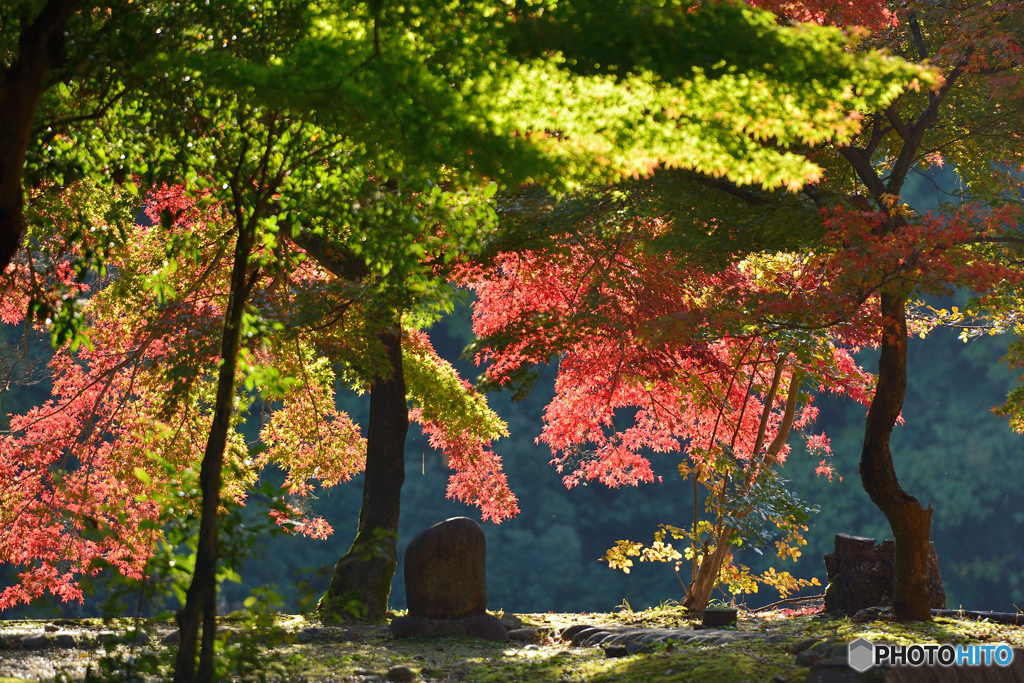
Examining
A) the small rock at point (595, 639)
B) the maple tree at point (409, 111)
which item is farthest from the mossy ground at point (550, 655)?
the maple tree at point (409, 111)

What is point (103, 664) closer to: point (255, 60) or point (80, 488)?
point (255, 60)

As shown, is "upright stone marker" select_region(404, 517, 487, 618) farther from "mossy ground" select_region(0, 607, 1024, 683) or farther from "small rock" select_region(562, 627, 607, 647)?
"small rock" select_region(562, 627, 607, 647)

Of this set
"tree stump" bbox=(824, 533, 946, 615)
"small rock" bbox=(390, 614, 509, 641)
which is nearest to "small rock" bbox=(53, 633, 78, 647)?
"small rock" bbox=(390, 614, 509, 641)

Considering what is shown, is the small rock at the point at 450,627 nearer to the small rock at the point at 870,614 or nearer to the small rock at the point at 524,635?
the small rock at the point at 524,635

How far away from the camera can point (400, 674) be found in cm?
529

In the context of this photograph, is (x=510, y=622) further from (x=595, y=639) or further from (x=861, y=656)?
(x=861, y=656)

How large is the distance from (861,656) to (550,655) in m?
3.14

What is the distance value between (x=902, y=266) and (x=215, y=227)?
231 inches

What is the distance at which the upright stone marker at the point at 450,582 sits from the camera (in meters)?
7.73

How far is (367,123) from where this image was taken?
3545 millimetres

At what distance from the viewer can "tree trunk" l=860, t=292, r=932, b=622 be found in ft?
23.6

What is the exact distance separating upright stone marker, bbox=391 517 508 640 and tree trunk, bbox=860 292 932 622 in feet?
11.6

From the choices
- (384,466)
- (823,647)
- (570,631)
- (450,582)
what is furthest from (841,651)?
(384,466)

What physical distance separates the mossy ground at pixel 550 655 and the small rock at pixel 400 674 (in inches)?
4.6
